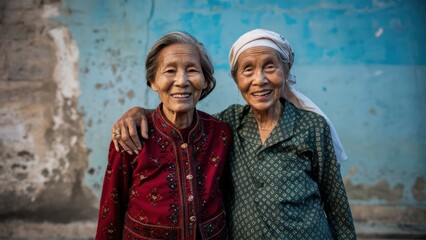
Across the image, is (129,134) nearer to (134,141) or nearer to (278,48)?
(134,141)

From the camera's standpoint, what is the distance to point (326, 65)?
398cm

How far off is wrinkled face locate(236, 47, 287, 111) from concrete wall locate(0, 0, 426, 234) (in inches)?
77.7

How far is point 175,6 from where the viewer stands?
3.94 metres

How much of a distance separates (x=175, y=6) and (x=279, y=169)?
2617 mm

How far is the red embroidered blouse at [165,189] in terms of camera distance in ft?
5.97

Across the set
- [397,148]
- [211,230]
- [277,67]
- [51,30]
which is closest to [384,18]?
[397,148]

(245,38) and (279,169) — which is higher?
(245,38)

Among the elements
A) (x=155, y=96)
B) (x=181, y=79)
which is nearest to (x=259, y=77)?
(x=181, y=79)

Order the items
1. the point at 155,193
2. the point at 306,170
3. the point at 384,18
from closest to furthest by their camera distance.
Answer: the point at 155,193
the point at 306,170
the point at 384,18

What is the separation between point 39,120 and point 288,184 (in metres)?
3.16

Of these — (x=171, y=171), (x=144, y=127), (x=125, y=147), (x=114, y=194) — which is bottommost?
(x=114, y=194)

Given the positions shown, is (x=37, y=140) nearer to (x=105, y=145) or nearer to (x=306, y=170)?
(x=105, y=145)

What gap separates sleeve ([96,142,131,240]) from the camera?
190 cm

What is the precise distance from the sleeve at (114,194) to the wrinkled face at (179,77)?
383mm
